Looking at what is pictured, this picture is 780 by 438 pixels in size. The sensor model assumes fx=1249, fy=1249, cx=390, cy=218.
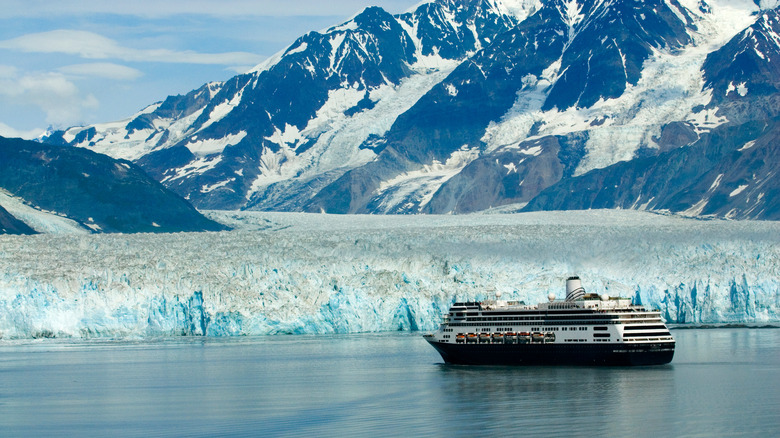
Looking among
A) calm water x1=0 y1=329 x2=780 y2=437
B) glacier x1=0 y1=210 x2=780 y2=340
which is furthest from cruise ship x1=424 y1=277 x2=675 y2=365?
glacier x1=0 y1=210 x2=780 y2=340

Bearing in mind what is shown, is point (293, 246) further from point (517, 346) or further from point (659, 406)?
point (659, 406)

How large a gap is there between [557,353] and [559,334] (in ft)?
3.22

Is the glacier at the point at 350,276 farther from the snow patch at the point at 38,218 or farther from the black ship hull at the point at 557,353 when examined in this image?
the snow patch at the point at 38,218

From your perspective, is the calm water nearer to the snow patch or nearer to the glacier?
the glacier

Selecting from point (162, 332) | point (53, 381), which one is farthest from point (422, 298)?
point (53, 381)

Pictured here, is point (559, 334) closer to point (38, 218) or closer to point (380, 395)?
point (380, 395)

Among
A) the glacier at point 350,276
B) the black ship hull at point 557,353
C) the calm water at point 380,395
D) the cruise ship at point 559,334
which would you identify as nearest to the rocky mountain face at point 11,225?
the glacier at point 350,276

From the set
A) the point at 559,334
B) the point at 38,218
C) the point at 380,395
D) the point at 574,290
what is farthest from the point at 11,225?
the point at 380,395

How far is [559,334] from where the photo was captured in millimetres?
64438

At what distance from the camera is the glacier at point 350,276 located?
273 ft

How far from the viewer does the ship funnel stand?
67312 mm

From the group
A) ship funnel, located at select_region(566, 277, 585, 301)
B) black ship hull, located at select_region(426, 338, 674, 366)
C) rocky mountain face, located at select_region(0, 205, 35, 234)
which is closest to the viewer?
black ship hull, located at select_region(426, 338, 674, 366)

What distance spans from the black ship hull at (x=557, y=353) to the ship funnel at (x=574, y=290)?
157 inches

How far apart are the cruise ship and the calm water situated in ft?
4.05
